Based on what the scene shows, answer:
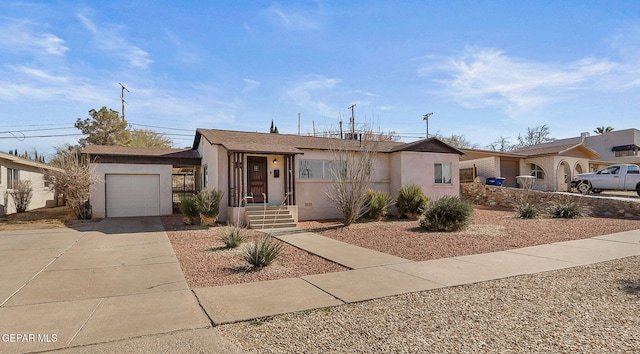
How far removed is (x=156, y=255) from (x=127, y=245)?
1.94m

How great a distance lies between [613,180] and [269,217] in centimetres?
2009

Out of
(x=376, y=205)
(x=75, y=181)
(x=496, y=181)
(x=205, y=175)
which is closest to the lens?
(x=376, y=205)

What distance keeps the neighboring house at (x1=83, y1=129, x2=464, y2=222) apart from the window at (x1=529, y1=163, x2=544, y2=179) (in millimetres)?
11546

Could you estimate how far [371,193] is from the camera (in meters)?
15.5

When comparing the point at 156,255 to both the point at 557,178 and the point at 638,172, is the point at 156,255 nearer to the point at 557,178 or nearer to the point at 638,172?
the point at 638,172

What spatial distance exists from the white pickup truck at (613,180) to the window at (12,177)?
3179 cm

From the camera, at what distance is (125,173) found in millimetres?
17719

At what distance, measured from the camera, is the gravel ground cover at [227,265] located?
655 cm

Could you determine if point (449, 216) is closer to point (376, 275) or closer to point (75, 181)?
point (376, 275)

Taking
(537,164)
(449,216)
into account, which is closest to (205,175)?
(449,216)

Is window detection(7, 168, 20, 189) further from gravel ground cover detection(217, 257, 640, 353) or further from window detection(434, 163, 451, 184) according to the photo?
window detection(434, 163, 451, 184)

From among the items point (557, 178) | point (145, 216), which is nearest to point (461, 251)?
point (145, 216)

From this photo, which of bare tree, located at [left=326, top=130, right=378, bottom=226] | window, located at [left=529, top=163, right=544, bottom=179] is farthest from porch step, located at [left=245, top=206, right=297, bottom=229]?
window, located at [left=529, top=163, right=544, bottom=179]

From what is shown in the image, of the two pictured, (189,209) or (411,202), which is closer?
(189,209)
